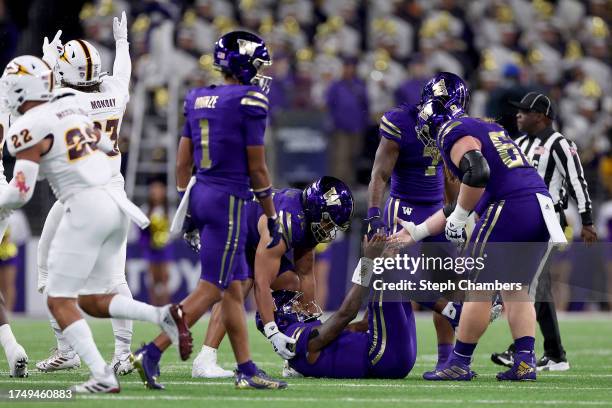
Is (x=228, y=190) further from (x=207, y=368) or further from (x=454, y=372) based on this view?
(x=454, y=372)

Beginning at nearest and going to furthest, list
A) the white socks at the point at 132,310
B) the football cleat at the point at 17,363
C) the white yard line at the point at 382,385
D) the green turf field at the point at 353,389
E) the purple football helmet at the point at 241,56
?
the green turf field at the point at 353,389
the white socks at the point at 132,310
the purple football helmet at the point at 241,56
the white yard line at the point at 382,385
the football cleat at the point at 17,363

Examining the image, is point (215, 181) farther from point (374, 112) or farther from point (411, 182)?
point (374, 112)

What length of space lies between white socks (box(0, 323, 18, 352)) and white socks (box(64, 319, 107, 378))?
1.42 meters

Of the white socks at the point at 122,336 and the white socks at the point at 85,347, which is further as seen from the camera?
the white socks at the point at 122,336

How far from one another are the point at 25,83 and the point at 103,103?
1609 millimetres

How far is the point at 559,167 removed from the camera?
1069 cm

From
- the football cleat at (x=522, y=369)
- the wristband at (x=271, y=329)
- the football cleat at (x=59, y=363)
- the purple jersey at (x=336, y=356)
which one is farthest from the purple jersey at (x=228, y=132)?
the football cleat at (x=522, y=369)

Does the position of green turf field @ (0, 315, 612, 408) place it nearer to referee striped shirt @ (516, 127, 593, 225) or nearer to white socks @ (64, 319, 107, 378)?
white socks @ (64, 319, 107, 378)

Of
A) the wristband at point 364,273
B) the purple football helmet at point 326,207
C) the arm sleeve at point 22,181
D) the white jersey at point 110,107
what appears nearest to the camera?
the arm sleeve at point 22,181

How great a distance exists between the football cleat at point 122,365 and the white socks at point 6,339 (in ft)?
2.39

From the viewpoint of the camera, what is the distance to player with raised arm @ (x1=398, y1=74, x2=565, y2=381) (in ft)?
28.7

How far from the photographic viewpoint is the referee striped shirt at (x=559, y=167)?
1066 cm

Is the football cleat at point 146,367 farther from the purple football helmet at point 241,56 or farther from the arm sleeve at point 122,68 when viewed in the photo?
the arm sleeve at point 122,68

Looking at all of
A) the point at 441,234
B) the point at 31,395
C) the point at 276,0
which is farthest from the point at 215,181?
the point at 276,0
